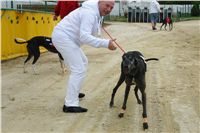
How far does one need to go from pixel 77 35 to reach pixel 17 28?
7.35 metres

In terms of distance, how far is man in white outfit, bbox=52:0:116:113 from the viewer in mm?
6578

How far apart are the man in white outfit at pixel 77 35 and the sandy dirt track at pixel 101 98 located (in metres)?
0.35

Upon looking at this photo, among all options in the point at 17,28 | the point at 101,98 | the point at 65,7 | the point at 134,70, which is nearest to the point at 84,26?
the point at 134,70

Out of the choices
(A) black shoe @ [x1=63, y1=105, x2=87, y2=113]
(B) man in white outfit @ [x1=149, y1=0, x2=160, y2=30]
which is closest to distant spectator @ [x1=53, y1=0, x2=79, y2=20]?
(A) black shoe @ [x1=63, y1=105, x2=87, y2=113]

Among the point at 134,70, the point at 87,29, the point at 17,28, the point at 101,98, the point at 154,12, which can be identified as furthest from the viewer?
the point at 154,12

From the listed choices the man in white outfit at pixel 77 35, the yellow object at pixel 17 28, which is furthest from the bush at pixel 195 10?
the man in white outfit at pixel 77 35

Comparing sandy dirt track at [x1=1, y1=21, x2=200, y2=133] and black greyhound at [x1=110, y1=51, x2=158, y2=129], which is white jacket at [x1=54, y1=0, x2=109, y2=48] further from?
sandy dirt track at [x1=1, y1=21, x2=200, y2=133]

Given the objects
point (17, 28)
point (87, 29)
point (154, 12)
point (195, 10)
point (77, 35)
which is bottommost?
point (17, 28)

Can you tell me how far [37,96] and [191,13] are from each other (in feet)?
126

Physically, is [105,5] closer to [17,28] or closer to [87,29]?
[87,29]

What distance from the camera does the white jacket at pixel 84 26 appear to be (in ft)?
21.3

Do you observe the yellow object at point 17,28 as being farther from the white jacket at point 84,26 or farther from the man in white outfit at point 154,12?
the man in white outfit at point 154,12

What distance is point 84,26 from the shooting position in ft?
21.5

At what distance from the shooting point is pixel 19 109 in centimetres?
726
